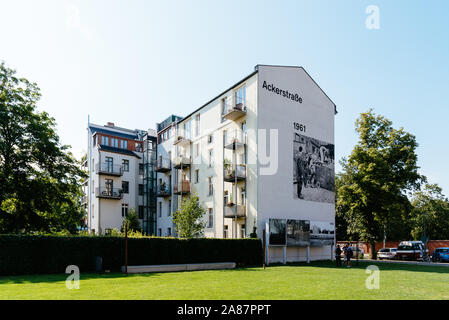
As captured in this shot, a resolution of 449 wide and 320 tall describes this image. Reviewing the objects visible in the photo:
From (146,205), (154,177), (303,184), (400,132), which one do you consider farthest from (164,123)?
(400,132)

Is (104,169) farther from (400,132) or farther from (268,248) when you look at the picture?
(400,132)

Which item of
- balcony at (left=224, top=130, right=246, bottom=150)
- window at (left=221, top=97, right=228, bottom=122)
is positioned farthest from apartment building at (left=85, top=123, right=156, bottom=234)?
balcony at (left=224, top=130, right=246, bottom=150)

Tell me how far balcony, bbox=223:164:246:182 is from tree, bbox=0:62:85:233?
1257 cm

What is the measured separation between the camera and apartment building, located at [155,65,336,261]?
3131 centimetres

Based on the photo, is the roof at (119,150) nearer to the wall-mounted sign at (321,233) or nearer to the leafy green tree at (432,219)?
the wall-mounted sign at (321,233)

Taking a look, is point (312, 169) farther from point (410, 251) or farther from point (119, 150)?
point (119, 150)

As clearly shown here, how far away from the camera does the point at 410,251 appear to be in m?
40.0

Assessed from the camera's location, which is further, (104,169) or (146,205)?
(146,205)

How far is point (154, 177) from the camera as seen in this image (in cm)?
4925

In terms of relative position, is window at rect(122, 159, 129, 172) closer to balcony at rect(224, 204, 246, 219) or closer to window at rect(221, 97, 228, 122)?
window at rect(221, 97, 228, 122)

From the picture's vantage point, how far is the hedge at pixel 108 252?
66.4 feet
